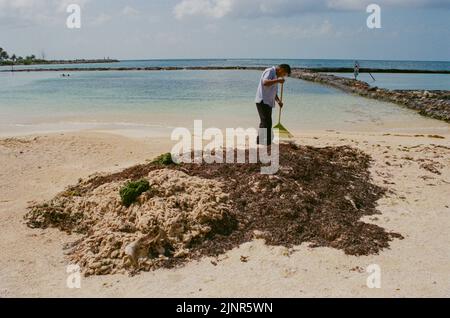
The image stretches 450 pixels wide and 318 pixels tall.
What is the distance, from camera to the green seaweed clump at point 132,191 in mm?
5910

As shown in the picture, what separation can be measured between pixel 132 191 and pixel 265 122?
3.04m

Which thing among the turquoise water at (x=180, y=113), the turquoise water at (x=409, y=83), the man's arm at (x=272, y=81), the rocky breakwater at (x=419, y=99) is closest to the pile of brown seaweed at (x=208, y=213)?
the man's arm at (x=272, y=81)

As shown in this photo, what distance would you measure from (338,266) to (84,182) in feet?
15.3

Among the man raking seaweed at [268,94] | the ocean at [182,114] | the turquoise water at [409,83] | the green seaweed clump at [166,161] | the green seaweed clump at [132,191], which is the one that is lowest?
the green seaweed clump at [132,191]

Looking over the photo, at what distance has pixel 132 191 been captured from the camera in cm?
594

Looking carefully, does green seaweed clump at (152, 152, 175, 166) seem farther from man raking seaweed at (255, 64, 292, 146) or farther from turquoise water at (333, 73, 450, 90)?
turquoise water at (333, 73, 450, 90)

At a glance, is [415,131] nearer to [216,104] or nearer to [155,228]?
[216,104]

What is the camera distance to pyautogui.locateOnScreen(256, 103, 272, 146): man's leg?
7793 millimetres

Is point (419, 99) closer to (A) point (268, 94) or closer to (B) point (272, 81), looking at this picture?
(A) point (268, 94)

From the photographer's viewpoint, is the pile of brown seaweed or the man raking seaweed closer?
the pile of brown seaweed

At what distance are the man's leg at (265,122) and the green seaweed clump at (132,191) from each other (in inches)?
107

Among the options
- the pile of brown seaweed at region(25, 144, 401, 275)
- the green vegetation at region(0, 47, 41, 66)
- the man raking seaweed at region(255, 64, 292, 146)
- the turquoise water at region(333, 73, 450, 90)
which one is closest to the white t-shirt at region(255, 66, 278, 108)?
the man raking seaweed at region(255, 64, 292, 146)

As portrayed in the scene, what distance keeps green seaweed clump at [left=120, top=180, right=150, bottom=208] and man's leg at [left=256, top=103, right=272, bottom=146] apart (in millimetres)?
2723

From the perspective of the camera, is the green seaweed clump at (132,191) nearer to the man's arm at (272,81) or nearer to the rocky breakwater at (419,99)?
the man's arm at (272,81)
